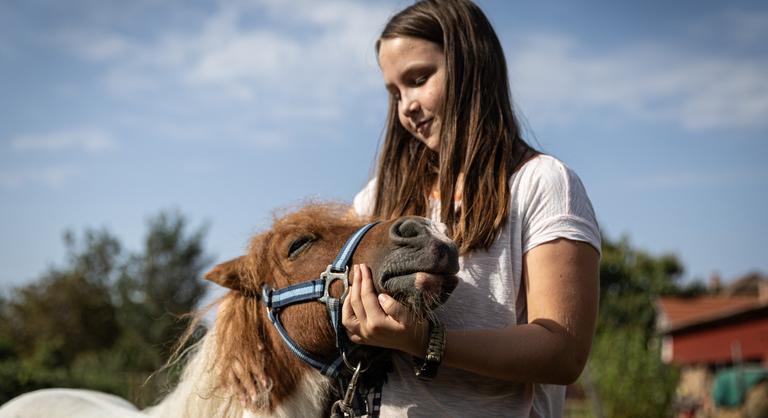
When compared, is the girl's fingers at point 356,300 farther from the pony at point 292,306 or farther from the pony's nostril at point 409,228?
the pony's nostril at point 409,228

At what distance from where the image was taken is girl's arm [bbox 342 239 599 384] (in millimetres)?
1757

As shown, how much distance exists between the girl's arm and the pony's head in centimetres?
9

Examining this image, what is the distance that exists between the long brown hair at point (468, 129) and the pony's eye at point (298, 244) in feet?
1.15

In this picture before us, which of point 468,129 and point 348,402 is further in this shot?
point 468,129

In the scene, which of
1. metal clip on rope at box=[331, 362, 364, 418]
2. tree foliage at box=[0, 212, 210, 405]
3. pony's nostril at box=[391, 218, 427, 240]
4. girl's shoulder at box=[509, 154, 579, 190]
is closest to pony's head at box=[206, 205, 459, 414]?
pony's nostril at box=[391, 218, 427, 240]

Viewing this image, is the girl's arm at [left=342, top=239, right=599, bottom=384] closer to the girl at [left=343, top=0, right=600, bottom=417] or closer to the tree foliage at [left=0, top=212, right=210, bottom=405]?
the girl at [left=343, top=0, right=600, bottom=417]

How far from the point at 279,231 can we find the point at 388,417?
2.58ft

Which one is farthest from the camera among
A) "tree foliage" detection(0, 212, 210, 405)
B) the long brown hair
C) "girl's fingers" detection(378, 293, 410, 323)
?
"tree foliage" detection(0, 212, 210, 405)

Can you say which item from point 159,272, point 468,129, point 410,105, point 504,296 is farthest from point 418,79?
point 159,272

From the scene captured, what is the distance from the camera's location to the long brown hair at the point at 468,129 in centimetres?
208

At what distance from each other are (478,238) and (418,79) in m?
0.66

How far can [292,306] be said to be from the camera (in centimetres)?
212

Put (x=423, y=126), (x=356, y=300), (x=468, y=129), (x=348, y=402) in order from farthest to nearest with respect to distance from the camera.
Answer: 1. (x=423, y=126)
2. (x=468, y=129)
3. (x=348, y=402)
4. (x=356, y=300)

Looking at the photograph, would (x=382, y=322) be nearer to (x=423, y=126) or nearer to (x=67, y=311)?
(x=423, y=126)
